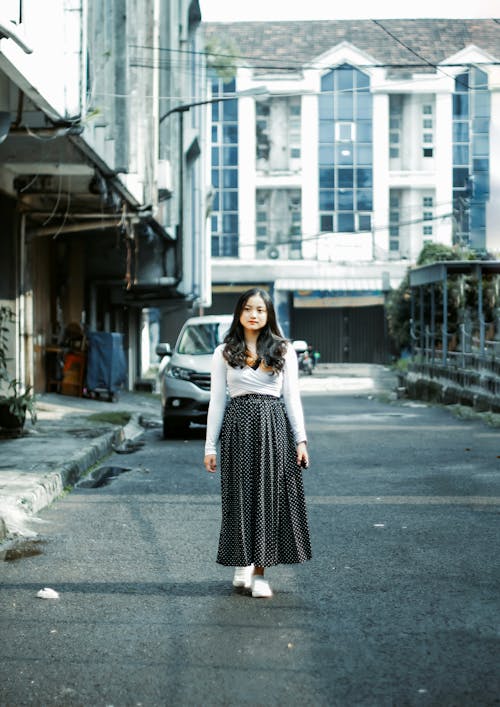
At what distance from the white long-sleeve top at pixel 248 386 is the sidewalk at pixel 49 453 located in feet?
8.07

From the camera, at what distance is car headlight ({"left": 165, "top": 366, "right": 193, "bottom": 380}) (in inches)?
671

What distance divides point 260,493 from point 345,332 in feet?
152

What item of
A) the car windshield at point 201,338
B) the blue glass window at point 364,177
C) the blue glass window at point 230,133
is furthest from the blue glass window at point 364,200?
the car windshield at point 201,338

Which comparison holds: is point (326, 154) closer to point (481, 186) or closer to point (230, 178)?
point (230, 178)

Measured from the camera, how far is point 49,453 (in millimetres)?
12492

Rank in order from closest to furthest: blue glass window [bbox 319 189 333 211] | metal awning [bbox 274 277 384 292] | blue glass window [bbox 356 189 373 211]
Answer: metal awning [bbox 274 277 384 292] < blue glass window [bbox 356 189 373 211] < blue glass window [bbox 319 189 333 211]

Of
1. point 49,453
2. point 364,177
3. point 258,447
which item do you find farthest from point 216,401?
point 364,177

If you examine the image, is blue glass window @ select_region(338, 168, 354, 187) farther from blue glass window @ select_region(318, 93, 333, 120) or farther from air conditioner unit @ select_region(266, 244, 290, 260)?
air conditioner unit @ select_region(266, 244, 290, 260)

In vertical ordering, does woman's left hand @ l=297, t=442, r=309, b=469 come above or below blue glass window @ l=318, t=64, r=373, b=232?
below

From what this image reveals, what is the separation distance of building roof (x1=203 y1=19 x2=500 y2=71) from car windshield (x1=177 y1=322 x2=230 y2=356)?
35269mm

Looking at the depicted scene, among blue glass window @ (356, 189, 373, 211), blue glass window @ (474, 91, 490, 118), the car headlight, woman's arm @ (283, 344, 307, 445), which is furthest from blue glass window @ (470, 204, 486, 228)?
woman's arm @ (283, 344, 307, 445)

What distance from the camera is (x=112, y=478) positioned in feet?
39.1

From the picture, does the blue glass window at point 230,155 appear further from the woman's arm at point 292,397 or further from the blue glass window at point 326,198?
the woman's arm at point 292,397

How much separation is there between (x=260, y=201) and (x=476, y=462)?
40.0 m
